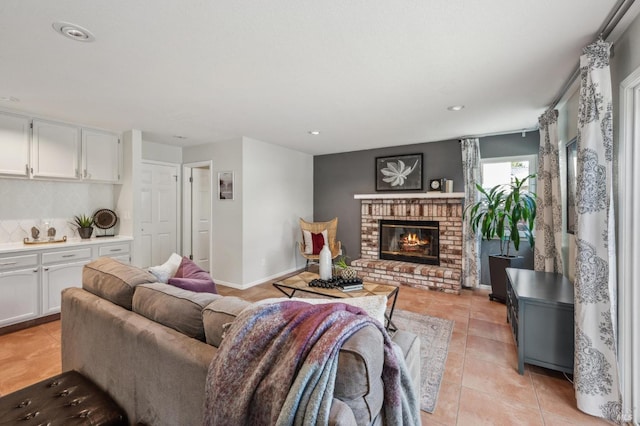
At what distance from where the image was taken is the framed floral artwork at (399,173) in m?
4.90

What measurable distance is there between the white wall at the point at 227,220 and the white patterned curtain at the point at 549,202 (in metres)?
3.73

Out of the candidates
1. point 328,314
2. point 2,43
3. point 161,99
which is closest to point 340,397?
point 328,314

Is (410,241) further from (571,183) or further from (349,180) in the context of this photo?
(571,183)

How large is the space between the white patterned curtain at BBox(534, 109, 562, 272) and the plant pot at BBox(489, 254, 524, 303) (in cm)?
68

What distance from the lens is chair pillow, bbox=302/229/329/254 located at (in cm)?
513

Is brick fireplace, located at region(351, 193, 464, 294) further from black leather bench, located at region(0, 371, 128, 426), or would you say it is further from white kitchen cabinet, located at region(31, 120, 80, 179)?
white kitchen cabinet, located at region(31, 120, 80, 179)

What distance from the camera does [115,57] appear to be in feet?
6.61

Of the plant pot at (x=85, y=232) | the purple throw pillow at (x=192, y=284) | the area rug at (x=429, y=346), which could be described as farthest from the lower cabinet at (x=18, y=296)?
the area rug at (x=429, y=346)

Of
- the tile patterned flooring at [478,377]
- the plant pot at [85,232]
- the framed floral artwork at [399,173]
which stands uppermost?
the framed floral artwork at [399,173]

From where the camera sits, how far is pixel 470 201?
171 inches

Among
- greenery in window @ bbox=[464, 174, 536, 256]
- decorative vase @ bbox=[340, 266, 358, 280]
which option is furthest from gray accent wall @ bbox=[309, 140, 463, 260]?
decorative vase @ bbox=[340, 266, 358, 280]

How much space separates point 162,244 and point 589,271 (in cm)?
522

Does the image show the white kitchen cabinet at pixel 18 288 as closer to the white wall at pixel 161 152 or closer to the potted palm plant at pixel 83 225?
the potted palm plant at pixel 83 225

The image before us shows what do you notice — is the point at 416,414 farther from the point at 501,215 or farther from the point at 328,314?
the point at 501,215
